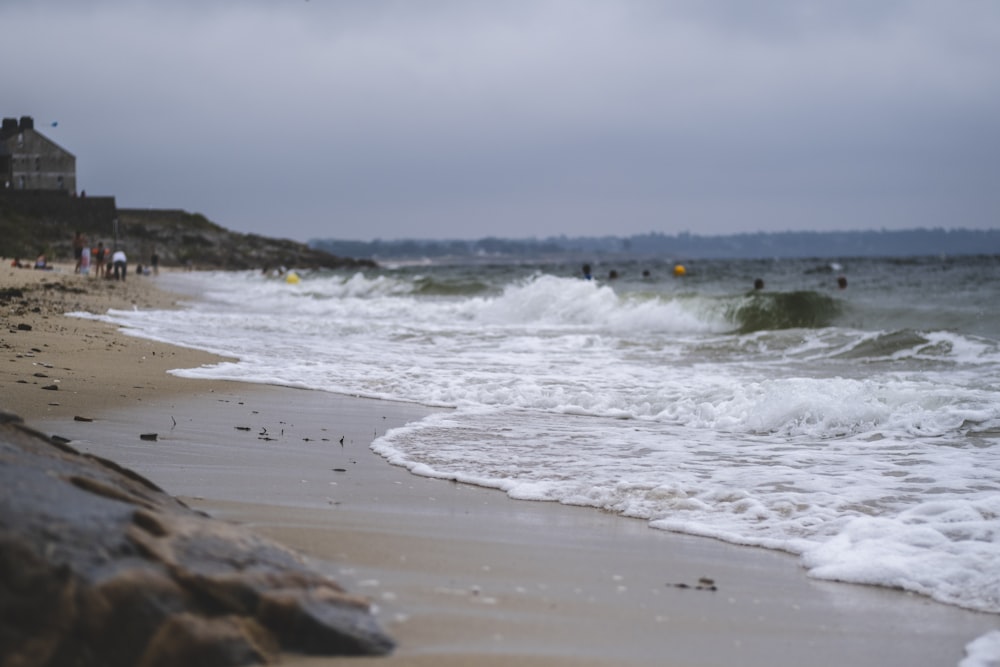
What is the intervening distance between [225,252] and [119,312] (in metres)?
79.0

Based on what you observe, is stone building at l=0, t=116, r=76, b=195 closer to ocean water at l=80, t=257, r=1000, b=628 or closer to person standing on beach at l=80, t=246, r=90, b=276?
person standing on beach at l=80, t=246, r=90, b=276

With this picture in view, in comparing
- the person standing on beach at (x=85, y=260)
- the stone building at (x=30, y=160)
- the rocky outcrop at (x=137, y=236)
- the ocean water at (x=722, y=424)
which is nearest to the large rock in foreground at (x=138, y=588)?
the ocean water at (x=722, y=424)

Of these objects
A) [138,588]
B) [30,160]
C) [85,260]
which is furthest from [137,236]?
[138,588]

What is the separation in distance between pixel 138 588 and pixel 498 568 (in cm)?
168

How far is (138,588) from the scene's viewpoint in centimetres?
245

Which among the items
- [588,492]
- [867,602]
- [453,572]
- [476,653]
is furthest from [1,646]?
[588,492]

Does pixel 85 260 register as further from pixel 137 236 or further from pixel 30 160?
pixel 30 160

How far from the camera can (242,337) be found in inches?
588

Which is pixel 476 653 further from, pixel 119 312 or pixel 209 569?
pixel 119 312

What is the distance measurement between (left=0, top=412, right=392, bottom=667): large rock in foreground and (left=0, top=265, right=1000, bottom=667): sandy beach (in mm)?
123

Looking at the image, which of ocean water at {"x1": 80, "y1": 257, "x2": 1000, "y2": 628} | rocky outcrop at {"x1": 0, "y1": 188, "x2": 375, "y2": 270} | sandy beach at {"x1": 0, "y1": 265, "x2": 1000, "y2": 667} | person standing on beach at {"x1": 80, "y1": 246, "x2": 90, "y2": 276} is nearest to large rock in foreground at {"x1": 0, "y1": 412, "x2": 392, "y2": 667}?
sandy beach at {"x1": 0, "y1": 265, "x2": 1000, "y2": 667}

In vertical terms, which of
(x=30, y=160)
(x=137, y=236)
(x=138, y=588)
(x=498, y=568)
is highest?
(x=30, y=160)

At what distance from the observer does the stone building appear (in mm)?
85000

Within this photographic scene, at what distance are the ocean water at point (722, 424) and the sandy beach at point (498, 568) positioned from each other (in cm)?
31
